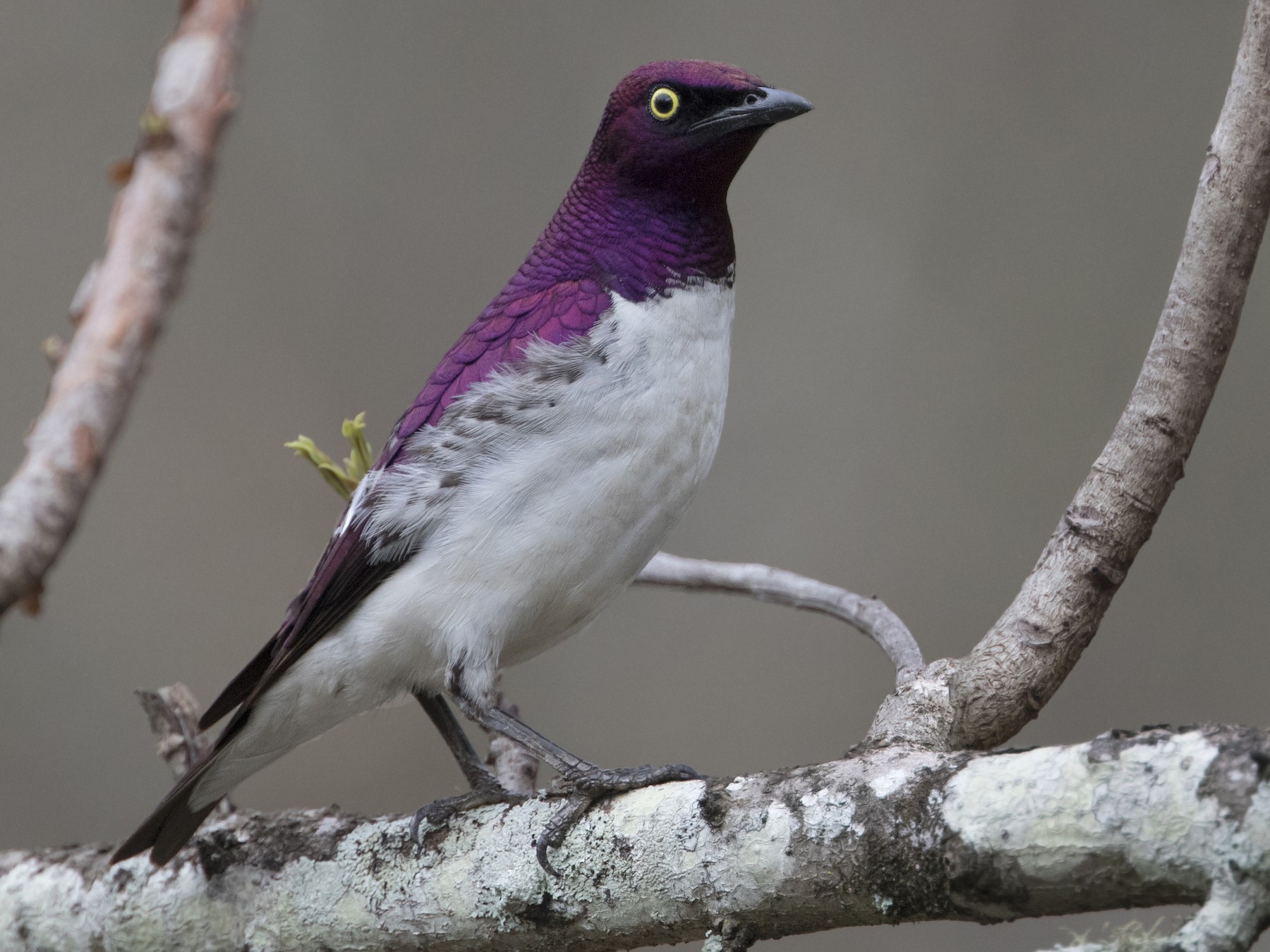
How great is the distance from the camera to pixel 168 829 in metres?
2.23

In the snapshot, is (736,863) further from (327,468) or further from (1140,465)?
(327,468)

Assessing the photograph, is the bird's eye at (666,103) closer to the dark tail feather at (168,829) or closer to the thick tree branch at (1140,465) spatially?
the thick tree branch at (1140,465)

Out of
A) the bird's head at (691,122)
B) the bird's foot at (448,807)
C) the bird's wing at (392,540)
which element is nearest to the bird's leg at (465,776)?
the bird's foot at (448,807)

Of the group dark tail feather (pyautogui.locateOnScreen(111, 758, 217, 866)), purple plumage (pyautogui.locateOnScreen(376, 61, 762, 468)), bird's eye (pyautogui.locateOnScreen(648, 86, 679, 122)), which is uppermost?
bird's eye (pyautogui.locateOnScreen(648, 86, 679, 122))

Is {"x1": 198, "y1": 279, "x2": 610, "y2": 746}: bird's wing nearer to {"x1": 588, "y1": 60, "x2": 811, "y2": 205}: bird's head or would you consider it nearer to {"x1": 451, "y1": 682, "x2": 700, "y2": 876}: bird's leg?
{"x1": 588, "y1": 60, "x2": 811, "y2": 205}: bird's head

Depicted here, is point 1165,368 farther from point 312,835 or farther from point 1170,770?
point 312,835

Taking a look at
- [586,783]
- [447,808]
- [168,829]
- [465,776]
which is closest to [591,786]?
[586,783]

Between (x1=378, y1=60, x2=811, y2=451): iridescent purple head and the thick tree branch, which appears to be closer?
the thick tree branch

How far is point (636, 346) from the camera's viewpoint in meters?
2.28

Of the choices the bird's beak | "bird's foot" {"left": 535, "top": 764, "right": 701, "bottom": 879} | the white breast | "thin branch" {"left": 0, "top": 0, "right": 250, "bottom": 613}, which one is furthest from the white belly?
"thin branch" {"left": 0, "top": 0, "right": 250, "bottom": 613}

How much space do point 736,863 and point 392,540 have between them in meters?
1.03

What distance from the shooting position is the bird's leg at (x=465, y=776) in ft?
6.74

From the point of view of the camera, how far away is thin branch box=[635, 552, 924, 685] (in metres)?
2.38

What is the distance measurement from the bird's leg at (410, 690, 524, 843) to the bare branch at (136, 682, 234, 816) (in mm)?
513
